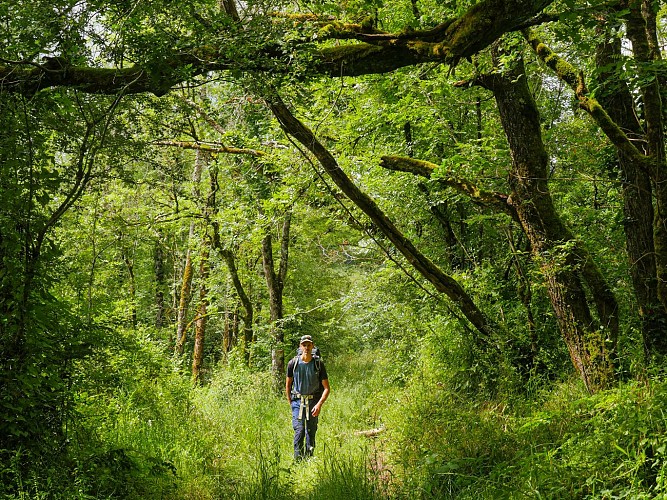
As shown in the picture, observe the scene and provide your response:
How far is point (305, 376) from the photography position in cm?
746

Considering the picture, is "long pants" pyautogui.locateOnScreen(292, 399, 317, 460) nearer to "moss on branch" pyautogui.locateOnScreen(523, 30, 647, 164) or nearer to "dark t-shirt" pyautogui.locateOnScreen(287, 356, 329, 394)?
"dark t-shirt" pyautogui.locateOnScreen(287, 356, 329, 394)

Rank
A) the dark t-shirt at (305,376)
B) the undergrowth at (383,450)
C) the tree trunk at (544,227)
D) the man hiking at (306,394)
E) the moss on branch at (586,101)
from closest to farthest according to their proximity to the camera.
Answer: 1. the undergrowth at (383,450)
2. the moss on branch at (586,101)
3. the tree trunk at (544,227)
4. the man hiking at (306,394)
5. the dark t-shirt at (305,376)

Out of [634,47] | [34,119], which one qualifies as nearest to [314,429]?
[34,119]

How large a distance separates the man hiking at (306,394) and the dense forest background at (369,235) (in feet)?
1.24

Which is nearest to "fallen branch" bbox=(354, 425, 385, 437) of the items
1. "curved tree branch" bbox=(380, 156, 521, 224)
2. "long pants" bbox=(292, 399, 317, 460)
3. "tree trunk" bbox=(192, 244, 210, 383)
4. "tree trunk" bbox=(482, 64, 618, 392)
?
"long pants" bbox=(292, 399, 317, 460)

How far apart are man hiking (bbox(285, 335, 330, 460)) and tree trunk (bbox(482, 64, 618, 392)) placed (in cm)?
332

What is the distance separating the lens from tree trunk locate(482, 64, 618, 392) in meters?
6.58

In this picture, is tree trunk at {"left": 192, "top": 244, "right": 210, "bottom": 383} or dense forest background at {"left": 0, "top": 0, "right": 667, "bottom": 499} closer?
dense forest background at {"left": 0, "top": 0, "right": 667, "bottom": 499}

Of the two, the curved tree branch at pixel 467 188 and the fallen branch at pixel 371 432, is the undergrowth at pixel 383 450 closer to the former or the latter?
the fallen branch at pixel 371 432

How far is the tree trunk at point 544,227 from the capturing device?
6582 millimetres

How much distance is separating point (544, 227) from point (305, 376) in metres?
3.88

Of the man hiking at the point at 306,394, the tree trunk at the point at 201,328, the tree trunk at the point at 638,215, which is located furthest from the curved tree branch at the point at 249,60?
the tree trunk at the point at 201,328

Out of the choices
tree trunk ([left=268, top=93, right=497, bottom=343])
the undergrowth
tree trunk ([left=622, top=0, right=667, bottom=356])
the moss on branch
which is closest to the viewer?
the undergrowth

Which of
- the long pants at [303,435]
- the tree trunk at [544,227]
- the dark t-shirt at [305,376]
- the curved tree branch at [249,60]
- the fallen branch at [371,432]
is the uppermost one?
the curved tree branch at [249,60]
